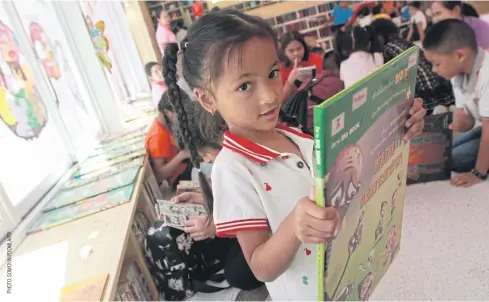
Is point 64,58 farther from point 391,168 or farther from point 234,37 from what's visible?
point 391,168

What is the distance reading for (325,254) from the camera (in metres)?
0.52

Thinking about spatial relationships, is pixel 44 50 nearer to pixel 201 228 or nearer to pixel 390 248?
pixel 201 228

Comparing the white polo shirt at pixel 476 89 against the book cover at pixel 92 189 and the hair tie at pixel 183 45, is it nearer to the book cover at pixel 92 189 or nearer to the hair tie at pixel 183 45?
the hair tie at pixel 183 45

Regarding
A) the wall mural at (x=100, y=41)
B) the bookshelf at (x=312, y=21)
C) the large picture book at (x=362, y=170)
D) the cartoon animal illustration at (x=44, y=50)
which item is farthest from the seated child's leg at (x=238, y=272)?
the bookshelf at (x=312, y=21)

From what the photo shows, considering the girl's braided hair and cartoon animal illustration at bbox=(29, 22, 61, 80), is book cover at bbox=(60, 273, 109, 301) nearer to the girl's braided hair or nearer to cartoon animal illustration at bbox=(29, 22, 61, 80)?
the girl's braided hair

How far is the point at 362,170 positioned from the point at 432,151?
154 cm

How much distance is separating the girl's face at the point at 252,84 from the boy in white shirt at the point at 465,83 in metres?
1.43

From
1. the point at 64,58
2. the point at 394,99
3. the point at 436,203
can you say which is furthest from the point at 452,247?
the point at 64,58

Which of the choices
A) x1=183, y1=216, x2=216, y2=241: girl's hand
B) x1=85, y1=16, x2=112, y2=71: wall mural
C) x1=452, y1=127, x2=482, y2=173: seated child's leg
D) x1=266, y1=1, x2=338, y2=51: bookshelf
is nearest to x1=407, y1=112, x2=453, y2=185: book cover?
x1=452, y1=127, x2=482, y2=173: seated child's leg

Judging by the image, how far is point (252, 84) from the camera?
650mm

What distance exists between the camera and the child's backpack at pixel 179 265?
5.25ft

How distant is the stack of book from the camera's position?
1350 mm

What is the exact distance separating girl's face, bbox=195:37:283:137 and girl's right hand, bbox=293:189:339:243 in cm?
23

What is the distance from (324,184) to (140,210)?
5.48ft
